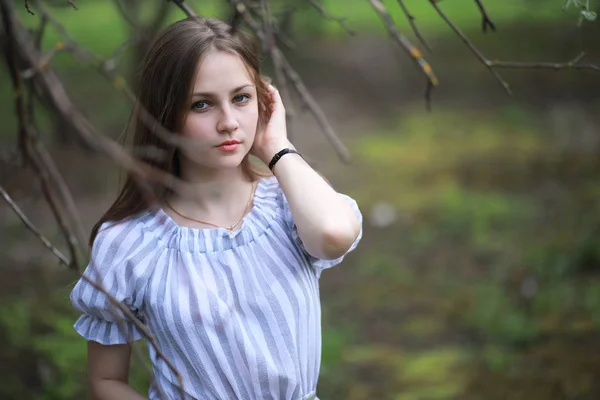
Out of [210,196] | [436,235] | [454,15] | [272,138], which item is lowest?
[454,15]

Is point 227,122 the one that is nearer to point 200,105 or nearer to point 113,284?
point 200,105

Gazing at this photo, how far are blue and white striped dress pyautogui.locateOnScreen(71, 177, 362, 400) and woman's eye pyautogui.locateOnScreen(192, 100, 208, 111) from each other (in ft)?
0.81

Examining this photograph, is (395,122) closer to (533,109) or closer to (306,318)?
(533,109)

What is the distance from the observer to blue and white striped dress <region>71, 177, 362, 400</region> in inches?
66.7

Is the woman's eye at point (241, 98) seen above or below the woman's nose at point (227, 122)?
above

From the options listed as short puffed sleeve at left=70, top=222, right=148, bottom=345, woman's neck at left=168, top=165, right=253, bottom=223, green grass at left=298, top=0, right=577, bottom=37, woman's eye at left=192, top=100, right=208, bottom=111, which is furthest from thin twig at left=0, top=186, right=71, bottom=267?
green grass at left=298, top=0, right=577, bottom=37

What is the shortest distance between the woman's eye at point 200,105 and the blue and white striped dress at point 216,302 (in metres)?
0.25

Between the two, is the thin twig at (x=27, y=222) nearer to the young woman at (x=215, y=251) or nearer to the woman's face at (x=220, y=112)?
the young woman at (x=215, y=251)

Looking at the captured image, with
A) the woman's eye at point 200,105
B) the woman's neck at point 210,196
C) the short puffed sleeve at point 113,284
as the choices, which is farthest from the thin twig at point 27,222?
the woman's eye at point 200,105

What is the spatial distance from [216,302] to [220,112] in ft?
1.24

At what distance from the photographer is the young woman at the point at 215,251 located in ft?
5.56

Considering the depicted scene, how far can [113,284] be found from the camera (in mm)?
1733

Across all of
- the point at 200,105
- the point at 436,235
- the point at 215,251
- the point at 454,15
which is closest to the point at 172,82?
the point at 200,105

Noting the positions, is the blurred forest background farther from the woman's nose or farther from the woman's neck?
the woman's nose
